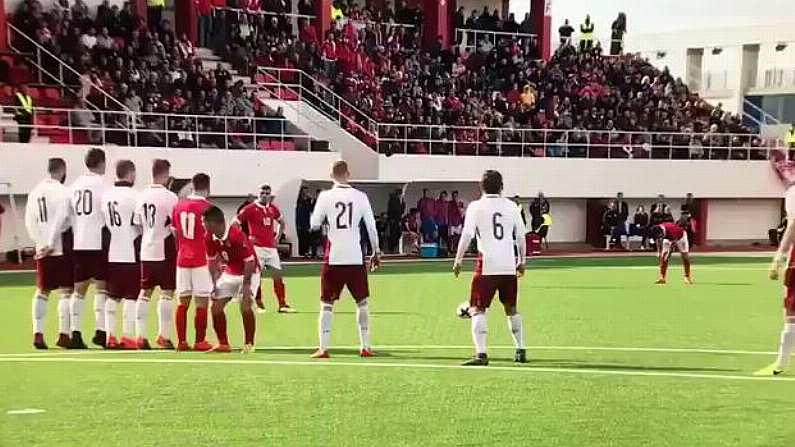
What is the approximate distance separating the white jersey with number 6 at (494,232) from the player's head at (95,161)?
174 inches

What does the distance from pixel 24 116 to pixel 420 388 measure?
1993cm

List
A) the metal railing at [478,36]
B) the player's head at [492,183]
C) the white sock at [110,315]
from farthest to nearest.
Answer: the metal railing at [478,36] → the white sock at [110,315] → the player's head at [492,183]

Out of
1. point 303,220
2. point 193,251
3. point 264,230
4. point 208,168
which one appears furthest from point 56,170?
point 303,220

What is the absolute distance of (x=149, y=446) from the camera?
7.02m

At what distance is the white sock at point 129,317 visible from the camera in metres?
12.1

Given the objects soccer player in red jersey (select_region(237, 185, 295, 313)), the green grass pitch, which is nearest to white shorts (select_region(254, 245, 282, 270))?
soccer player in red jersey (select_region(237, 185, 295, 313))

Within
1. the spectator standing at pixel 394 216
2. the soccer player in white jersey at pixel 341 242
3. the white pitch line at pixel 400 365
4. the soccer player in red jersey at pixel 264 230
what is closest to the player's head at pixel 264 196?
the soccer player in red jersey at pixel 264 230

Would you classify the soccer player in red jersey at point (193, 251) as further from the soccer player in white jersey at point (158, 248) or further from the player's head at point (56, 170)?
the player's head at point (56, 170)

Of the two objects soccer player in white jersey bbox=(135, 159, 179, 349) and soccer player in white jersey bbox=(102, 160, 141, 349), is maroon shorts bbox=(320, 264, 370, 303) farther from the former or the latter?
soccer player in white jersey bbox=(102, 160, 141, 349)

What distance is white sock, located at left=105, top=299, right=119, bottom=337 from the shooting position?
39.4ft

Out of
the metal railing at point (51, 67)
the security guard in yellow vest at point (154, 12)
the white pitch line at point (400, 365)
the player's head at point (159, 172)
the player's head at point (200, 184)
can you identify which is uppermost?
the security guard in yellow vest at point (154, 12)

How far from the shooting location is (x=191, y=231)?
11.5 metres

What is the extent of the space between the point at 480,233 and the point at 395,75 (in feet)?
83.5

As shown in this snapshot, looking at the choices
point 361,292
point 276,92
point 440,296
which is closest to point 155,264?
point 361,292
